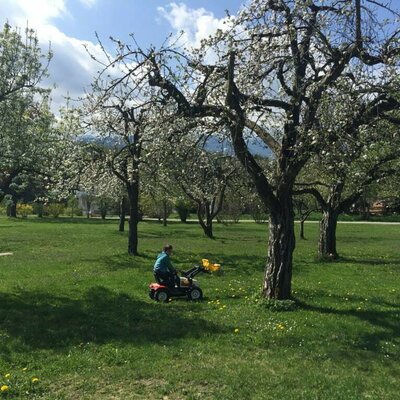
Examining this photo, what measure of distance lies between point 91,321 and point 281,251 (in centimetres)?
446

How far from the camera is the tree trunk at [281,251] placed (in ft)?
36.8

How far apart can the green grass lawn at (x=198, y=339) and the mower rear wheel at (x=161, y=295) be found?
0.38 metres

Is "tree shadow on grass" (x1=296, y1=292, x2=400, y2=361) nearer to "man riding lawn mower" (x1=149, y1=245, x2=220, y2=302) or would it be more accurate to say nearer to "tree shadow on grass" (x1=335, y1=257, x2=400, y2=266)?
"man riding lawn mower" (x1=149, y1=245, x2=220, y2=302)

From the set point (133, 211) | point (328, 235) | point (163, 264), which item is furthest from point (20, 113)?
point (328, 235)

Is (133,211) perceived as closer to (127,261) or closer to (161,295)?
(127,261)

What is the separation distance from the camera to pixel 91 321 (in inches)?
389

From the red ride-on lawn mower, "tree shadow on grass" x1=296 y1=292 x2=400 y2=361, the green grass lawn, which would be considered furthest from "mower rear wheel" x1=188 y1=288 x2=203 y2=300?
"tree shadow on grass" x1=296 y1=292 x2=400 y2=361

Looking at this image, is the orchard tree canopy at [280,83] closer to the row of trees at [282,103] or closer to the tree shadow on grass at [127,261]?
the row of trees at [282,103]

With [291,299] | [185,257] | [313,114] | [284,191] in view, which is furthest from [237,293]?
[185,257]

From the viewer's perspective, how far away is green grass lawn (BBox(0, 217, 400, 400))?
642 cm

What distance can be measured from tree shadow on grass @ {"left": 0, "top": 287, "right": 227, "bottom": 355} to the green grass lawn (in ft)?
0.07

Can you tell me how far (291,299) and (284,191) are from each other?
2549 mm

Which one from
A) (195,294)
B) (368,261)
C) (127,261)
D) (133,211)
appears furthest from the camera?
(133,211)

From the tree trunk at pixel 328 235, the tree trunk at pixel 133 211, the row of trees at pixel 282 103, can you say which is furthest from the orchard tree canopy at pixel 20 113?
the tree trunk at pixel 328 235
